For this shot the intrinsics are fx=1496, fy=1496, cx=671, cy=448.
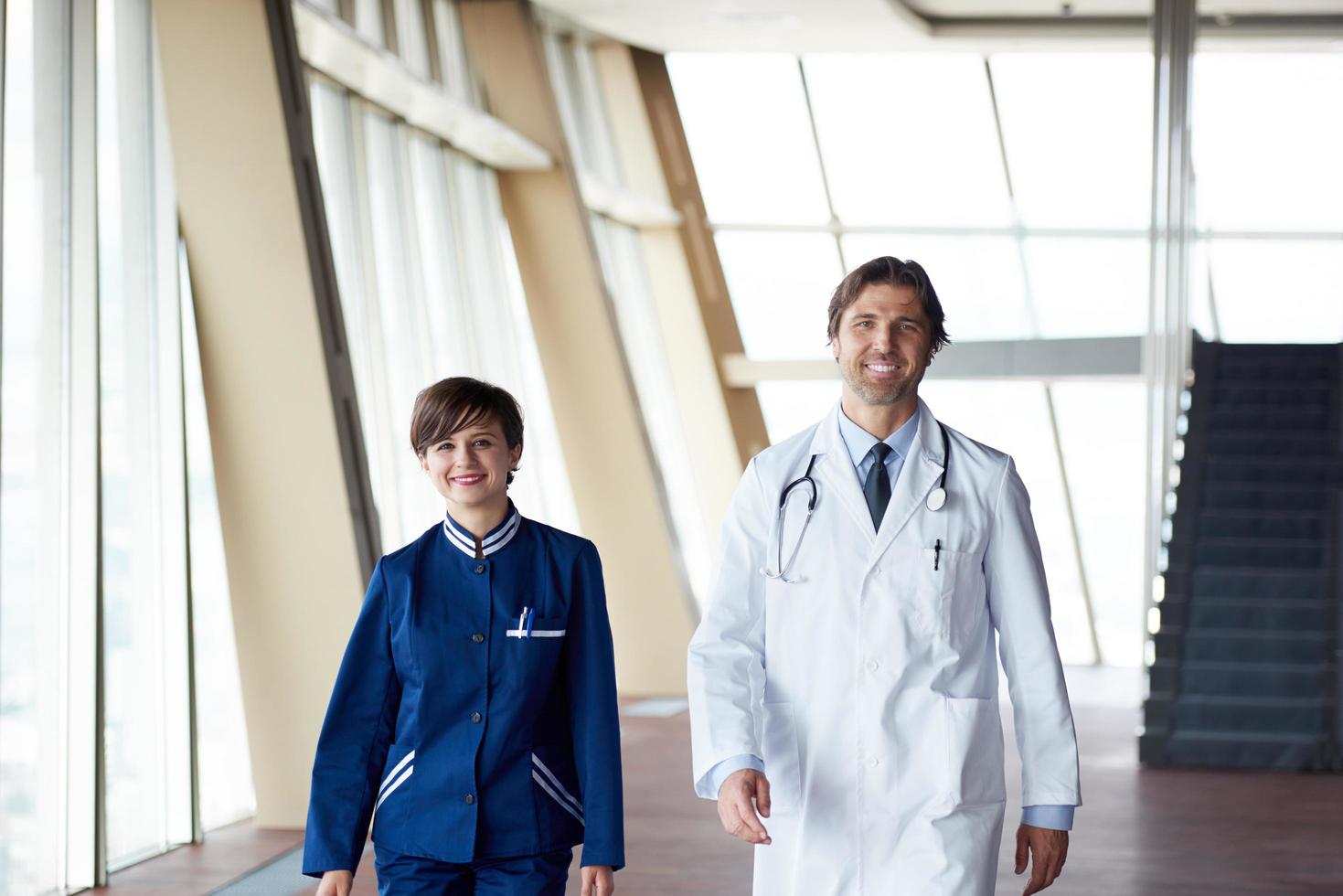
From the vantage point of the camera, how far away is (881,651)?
2.15 m

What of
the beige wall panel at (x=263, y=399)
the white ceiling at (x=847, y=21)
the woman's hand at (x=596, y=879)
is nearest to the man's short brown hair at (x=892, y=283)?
the woman's hand at (x=596, y=879)

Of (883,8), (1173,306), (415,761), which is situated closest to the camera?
(415,761)

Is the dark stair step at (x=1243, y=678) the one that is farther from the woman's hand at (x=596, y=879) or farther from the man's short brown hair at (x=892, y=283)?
the woman's hand at (x=596, y=879)

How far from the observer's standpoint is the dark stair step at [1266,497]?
26.5ft

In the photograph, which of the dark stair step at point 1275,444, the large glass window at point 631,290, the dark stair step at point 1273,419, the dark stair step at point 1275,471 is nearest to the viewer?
the dark stair step at point 1275,471

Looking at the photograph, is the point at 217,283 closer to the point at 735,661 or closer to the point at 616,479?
the point at 735,661

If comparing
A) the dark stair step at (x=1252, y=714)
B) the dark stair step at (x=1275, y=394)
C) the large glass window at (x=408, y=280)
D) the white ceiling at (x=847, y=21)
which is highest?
the white ceiling at (x=847, y=21)

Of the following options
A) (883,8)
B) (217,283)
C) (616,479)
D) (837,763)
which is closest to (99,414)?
(217,283)

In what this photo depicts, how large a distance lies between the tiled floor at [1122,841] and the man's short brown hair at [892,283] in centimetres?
267

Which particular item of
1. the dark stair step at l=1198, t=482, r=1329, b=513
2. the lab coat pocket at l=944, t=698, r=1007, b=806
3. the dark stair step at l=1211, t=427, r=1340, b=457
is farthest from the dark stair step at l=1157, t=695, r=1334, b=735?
the lab coat pocket at l=944, t=698, r=1007, b=806

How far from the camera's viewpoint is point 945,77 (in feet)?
40.9

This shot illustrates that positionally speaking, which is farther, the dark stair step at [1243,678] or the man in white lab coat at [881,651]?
the dark stair step at [1243,678]

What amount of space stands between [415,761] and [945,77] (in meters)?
11.2

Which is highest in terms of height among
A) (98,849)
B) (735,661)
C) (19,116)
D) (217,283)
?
(19,116)
